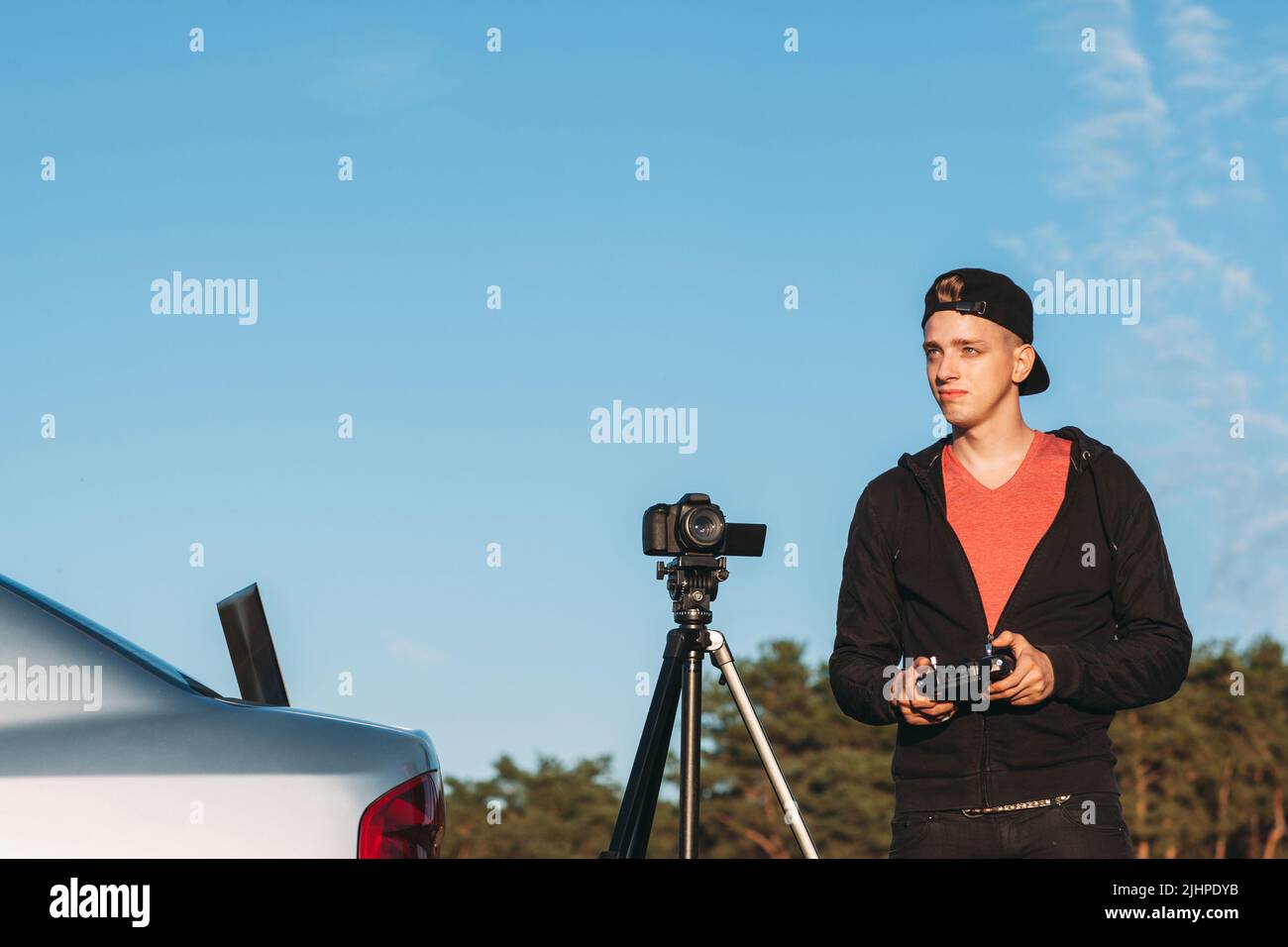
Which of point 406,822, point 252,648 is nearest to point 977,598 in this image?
point 406,822

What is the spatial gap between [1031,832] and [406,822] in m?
1.45

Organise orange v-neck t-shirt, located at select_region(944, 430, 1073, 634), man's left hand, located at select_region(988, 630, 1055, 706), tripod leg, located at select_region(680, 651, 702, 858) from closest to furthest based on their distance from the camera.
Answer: man's left hand, located at select_region(988, 630, 1055, 706), orange v-neck t-shirt, located at select_region(944, 430, 1073, 634), tripod leg, located at select_region(680, 651, 702, 858)

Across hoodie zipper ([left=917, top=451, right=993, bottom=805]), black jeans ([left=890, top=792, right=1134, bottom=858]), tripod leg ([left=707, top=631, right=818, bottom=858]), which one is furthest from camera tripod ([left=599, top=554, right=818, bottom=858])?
hoodie zipper ([left=917, top=451, right=993, bottom=805])

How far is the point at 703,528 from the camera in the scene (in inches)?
171

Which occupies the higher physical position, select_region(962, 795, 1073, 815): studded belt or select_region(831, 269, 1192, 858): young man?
select_region(831, 269, 1192, 858): young man

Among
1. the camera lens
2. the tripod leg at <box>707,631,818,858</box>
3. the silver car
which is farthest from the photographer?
the camera lens

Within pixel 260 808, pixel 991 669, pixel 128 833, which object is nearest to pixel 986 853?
pixel 991 669

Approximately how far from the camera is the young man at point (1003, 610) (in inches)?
139

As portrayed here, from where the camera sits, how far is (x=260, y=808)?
120 inches

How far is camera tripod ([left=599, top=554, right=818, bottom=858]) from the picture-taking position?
4160mm

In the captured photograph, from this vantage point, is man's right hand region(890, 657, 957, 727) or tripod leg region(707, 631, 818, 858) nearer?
man's right hand region(890, 657, 957, 727)

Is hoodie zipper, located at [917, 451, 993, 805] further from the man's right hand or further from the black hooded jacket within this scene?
the man's right hand
